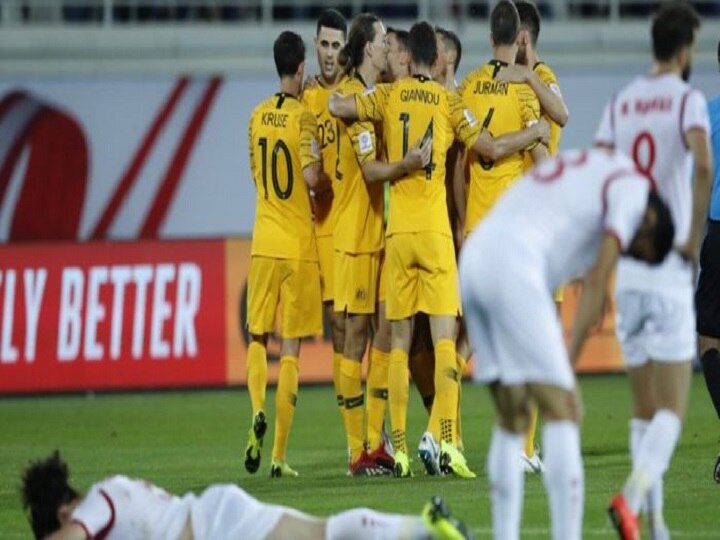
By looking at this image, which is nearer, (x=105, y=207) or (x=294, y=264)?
(x=294, y=264)

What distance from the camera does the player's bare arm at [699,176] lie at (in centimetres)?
850

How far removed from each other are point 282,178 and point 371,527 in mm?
5426

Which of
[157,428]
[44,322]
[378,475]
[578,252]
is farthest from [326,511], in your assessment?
[44,322]

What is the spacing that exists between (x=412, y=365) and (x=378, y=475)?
1266 millimetres

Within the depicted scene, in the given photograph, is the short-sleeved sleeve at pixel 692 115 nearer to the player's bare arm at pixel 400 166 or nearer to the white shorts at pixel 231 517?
the white shorts at pixel 231 517

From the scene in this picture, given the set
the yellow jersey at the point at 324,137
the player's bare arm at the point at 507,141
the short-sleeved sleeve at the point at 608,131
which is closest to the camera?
the short-sleeved sleeve at the point at 608,131

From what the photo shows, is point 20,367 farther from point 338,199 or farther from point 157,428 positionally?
point 338,199

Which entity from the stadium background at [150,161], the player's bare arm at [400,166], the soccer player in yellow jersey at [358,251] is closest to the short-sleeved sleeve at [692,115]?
the player's bare arm at [400,166]

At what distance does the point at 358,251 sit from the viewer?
1264 centimetres

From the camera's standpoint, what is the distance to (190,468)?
13.0 m

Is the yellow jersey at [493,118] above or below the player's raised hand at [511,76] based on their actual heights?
below

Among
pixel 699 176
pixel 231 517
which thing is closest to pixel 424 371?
pixel 699 176

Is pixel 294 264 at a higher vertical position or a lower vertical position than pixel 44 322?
higher

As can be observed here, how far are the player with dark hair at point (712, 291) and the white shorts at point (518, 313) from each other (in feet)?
15.3
